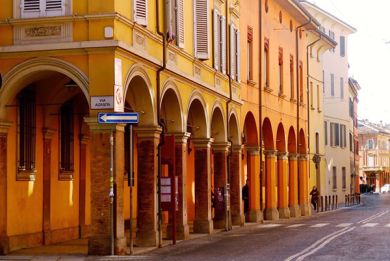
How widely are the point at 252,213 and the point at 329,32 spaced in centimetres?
3132

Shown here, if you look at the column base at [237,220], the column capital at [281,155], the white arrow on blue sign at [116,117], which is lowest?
the column base at [237,220]

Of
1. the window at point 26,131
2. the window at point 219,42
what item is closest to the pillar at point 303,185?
the window at point 219,42

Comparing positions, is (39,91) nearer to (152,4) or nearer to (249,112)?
(152,4)

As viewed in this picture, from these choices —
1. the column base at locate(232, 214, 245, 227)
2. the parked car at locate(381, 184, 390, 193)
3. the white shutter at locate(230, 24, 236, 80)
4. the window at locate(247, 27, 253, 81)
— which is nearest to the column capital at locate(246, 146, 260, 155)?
the window at locate(247, 27, 253, 81)

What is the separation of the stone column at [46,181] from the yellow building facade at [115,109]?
0.04 meters

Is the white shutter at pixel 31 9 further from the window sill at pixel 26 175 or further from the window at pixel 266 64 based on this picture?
the window at pixel 266 64

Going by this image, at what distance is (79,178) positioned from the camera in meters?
25.7

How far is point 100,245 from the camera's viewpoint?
1941 centimetres

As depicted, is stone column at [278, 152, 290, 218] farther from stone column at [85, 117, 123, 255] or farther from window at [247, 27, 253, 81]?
stone column at [85, 117, 123, 255]

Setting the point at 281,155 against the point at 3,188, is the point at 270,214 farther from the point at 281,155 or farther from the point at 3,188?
the point at 3,188

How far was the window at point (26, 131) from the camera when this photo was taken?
71.5ft

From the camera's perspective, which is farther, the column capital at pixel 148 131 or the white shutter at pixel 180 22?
the white shutter at pixel 180 22

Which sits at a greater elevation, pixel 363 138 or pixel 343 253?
pixel 363 138

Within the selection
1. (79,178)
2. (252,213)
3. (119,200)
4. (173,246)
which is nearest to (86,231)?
(79,178)
